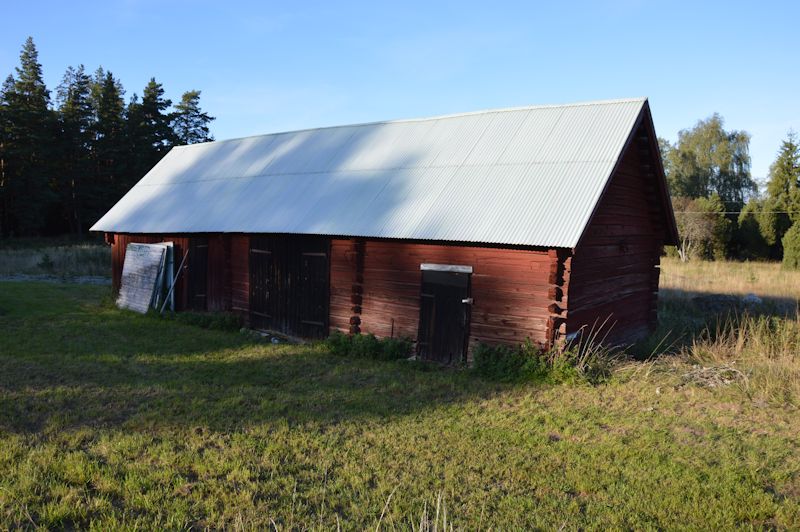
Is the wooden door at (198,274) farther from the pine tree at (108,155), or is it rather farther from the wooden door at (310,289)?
the pine tree at (108,155)

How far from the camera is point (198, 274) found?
52.9 feet

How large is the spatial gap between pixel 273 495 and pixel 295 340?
8094mm

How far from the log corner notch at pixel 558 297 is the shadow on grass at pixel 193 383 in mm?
1397

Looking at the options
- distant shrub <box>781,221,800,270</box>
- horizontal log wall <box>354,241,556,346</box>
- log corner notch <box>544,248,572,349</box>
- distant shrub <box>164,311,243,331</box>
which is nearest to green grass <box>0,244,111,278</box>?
distant shrub <box>164,311,243,331</box>

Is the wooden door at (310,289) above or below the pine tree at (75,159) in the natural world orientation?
below

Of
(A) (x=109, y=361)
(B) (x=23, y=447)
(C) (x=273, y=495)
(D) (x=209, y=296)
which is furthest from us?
(D) (x=209, y=296)

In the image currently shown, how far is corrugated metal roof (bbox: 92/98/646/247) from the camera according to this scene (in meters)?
10.5

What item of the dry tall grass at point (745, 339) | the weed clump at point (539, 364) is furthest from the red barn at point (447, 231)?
the dry tall grass at point (745, 339)

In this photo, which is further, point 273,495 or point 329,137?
point 329,137

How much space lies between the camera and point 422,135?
14.5 meters

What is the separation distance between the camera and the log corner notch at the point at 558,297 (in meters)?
9.95

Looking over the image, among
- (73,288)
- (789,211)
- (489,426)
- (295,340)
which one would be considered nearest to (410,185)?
(295,340)

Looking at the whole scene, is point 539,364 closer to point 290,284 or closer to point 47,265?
point 290,284

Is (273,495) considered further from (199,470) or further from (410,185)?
(410,185)
